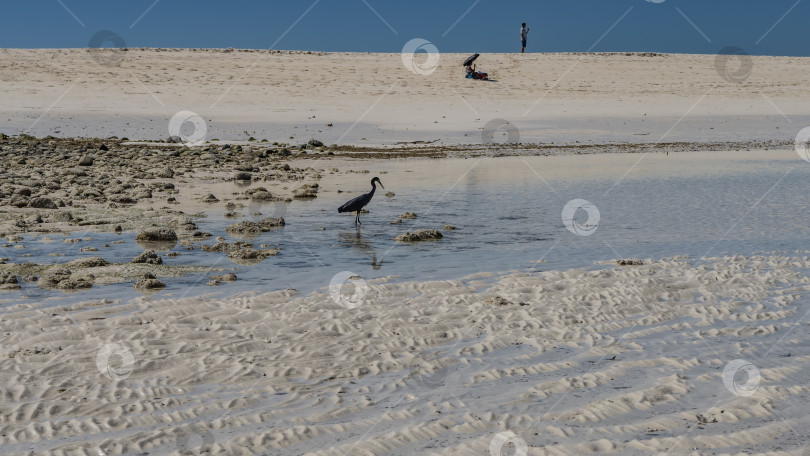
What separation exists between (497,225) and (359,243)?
115 inches

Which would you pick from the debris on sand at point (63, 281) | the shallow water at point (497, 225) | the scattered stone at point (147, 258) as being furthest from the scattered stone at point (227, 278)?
the debris on sand at point (63, 281)

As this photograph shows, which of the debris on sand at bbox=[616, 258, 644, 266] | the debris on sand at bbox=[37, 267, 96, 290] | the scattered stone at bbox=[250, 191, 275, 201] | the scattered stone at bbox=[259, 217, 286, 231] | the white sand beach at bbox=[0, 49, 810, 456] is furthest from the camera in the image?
the scattered stone at bbox=[250, 191, 275, 201]

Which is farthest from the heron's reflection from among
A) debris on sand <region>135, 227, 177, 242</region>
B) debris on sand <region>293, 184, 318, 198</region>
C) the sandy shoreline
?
the sandy shoreline

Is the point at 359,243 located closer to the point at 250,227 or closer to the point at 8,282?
the point at 250,227

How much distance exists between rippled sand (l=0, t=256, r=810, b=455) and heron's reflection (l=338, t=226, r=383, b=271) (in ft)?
4.79

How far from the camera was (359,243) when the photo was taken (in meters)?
12.9

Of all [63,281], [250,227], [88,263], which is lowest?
[63,281]

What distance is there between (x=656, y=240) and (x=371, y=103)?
92.9 feet

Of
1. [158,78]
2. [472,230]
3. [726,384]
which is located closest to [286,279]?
[472,230]

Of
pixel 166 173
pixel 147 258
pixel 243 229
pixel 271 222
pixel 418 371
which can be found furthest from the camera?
pixel 166 173

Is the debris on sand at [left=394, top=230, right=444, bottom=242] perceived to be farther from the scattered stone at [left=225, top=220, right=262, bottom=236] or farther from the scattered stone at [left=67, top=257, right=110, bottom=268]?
the scattered stone at [left=67, top=257, right=110, bottom=268]

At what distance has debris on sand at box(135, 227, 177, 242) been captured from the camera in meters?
12.4

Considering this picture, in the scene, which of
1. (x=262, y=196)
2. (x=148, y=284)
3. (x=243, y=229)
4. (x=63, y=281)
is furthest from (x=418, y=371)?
(x=262, y=196)

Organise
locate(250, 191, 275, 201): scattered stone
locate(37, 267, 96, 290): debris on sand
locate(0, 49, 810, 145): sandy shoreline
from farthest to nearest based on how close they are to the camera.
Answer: locate(0, 49, 810, 145): sandy shoreline < locate(250, 191, 275, 201): scattered stone < locate(37, 267, 96, 290): debris on sand
